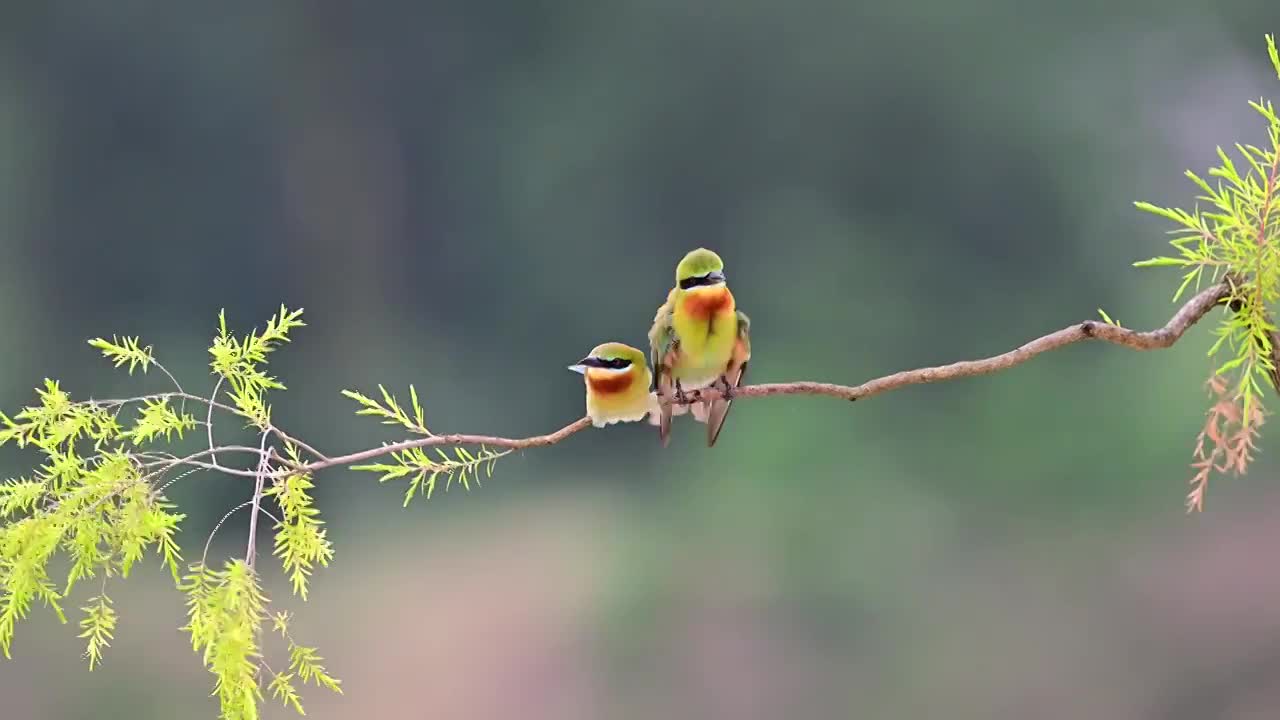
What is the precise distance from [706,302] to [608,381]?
0.09m

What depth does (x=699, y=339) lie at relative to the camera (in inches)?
34.3

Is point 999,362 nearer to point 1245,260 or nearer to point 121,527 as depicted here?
point 1245,260

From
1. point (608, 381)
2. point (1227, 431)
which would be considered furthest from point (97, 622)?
point (1227, 431)

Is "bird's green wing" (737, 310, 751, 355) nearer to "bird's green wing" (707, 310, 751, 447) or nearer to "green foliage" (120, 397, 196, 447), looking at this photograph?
"bird's green wing" (707, 310, 751, 447)

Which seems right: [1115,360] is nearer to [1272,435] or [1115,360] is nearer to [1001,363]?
[1272,435]

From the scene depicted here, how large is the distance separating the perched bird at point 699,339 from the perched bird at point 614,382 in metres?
0.03

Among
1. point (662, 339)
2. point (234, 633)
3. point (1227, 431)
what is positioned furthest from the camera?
point (662, 339)

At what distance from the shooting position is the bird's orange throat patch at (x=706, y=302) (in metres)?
0.84

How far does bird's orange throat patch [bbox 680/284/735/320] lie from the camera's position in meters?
0.84

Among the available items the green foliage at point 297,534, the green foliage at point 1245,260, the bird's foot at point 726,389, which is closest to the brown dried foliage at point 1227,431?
the green foliage at point 1245,260

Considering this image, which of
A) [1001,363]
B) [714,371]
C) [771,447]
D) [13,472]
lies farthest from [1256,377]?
[13,472]

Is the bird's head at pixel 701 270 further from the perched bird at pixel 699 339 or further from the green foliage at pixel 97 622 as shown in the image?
the green foliage at pixel 97 622

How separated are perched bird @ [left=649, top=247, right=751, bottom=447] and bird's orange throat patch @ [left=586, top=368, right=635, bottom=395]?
45 millimetres

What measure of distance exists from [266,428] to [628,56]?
2.02 m
